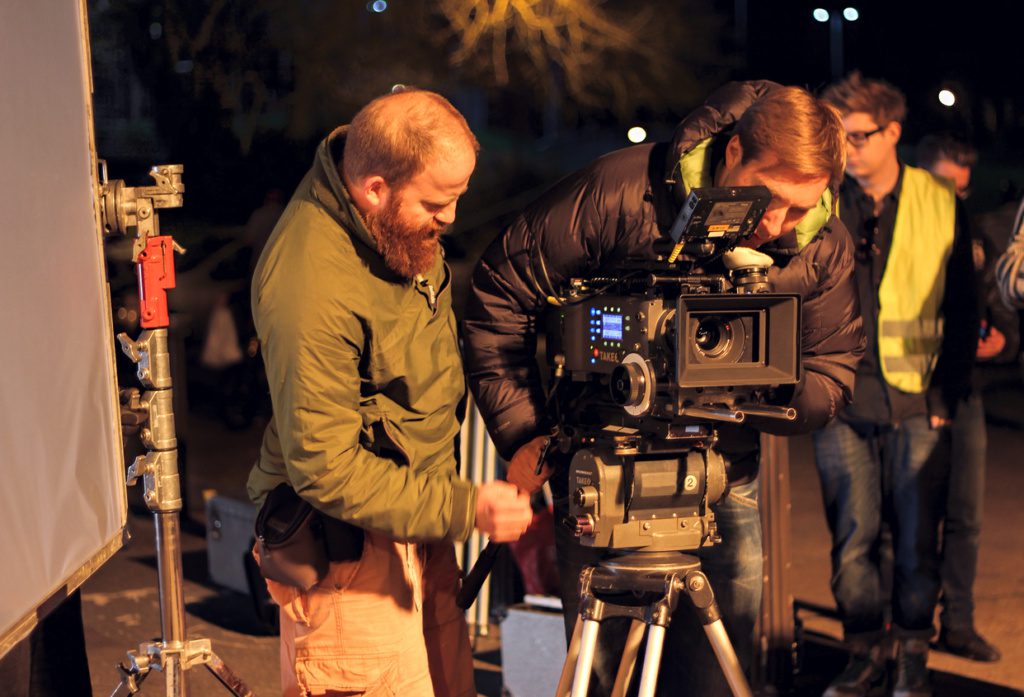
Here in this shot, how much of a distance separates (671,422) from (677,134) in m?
0.62

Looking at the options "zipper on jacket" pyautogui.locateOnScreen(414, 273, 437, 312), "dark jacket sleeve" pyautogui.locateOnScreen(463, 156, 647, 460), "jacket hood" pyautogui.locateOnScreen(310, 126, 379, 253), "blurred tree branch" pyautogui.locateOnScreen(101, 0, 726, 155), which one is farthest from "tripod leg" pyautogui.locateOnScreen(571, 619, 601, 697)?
"blurred tree branch" pyautogui.locateOnScreen(101, 0, 726, 155)

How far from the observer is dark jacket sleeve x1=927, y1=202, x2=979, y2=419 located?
147 inches

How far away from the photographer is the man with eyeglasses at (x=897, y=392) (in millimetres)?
3686

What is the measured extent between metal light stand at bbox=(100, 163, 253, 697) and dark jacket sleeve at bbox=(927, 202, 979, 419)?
2245 millimetres

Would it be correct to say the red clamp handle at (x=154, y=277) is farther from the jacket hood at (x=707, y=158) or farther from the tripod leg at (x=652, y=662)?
the tripod leg at (x=652, y=662)

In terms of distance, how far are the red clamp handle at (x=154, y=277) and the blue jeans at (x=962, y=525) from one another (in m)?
2.67

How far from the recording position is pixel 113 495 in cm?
235

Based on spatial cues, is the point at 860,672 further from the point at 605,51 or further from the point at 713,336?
the point at 605,51

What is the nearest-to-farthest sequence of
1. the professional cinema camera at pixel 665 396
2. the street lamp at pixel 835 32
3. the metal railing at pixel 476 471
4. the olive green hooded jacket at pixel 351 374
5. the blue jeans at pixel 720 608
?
the olive green hooded jacket at pixel 351 374, the professional cinema camera at pixel 665 396, the blue jeans at pixel 720 608, the metal railing at pixel 476 471, the street lamp at pixel 835 32

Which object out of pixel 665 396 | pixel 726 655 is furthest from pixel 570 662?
pixel 665 396

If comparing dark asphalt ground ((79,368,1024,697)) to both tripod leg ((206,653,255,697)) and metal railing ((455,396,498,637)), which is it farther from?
tripod leg ((206,653,255,697))

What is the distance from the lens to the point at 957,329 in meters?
3.77

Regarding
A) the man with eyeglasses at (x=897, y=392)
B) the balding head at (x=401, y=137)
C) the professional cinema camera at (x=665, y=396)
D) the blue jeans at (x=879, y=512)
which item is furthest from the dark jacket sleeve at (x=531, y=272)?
the blue jeans at (x=879, y=512)

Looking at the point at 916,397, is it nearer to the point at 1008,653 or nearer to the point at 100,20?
the point at 1008,653
